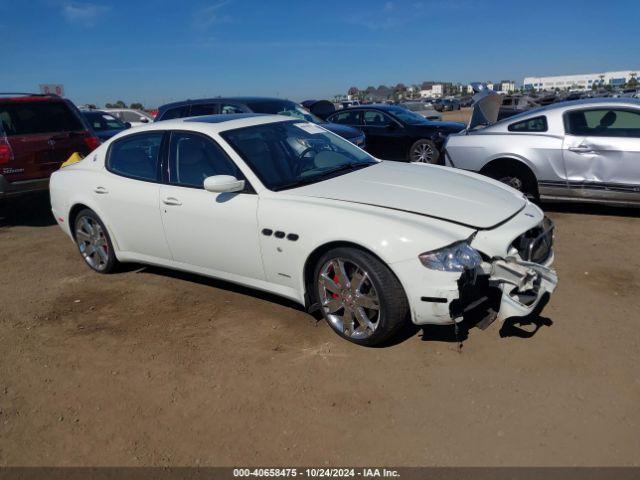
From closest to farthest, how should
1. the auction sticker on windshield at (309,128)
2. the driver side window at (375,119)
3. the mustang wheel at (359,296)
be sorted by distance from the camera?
1. the mustang wheel at (359,296)
2. the auction sticker on windshield at (309,128)
3. the driver side window at (375,119)

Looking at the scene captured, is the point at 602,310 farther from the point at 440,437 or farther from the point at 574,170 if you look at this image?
the point at 574,170

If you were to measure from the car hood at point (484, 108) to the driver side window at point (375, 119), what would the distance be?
12.2ft

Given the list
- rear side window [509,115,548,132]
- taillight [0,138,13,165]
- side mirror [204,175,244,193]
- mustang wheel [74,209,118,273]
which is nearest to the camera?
side mirror [204,175,244,193]

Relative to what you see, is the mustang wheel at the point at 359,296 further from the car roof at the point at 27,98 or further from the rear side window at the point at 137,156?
the car roof at the point at 27,98

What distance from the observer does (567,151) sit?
6129 mm

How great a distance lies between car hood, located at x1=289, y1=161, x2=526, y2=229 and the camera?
338 cm

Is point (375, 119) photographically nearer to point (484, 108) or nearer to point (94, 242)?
point (484, 108)

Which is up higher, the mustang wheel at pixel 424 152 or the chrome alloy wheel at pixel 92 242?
the chrome alloy wheel at pixel 92 242

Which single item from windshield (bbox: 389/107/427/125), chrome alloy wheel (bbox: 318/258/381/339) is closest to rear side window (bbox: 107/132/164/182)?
chrome alloy wheel (bbox: 318/258/381/339)

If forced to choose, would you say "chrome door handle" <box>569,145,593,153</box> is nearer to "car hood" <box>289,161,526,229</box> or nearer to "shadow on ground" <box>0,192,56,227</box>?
"car hood" <box>289,161,526,229</box>

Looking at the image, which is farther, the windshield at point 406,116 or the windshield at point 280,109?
the windshield at point 406,116

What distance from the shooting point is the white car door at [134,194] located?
176 inches

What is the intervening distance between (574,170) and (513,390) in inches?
159

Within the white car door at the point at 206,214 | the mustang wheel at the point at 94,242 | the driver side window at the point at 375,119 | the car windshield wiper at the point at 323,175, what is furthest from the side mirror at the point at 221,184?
the driver side window at the point at 375,119
